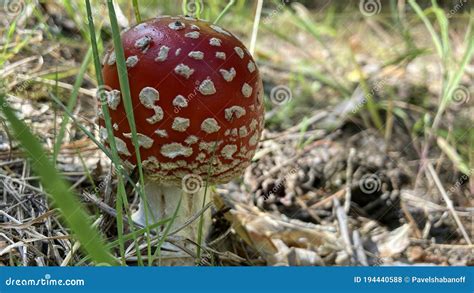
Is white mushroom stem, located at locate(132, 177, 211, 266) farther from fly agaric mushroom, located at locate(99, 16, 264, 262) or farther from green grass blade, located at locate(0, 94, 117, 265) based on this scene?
green grass blade, located at locate(0, 94, 117, 265)

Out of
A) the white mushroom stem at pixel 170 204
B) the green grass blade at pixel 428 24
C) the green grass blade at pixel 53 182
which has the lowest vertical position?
the white mushroom stem at pixel 170 204

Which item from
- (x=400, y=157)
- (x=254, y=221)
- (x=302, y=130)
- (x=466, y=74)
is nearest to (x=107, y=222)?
(x=254, y=221)

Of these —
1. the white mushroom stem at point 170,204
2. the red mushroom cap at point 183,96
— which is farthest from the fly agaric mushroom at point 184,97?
the white mushroom stem at point 170,204

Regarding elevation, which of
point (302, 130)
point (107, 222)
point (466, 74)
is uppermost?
point (466, 74)

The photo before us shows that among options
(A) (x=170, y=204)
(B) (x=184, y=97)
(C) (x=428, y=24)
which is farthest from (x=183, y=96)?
(C) (x=428, y=24)

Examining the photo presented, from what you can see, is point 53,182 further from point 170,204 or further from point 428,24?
point 428,24

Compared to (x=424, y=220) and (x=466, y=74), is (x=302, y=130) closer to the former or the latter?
(x=424, y=220)

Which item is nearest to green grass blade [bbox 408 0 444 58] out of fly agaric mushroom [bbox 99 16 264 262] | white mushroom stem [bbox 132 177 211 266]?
fly agaric mushroom [bbox 99 16 264 262]

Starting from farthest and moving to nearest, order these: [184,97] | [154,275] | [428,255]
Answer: [428,255] < [184,97] < [154,275]

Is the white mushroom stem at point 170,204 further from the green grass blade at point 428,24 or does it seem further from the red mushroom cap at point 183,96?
the green grass blade at point 428,24
